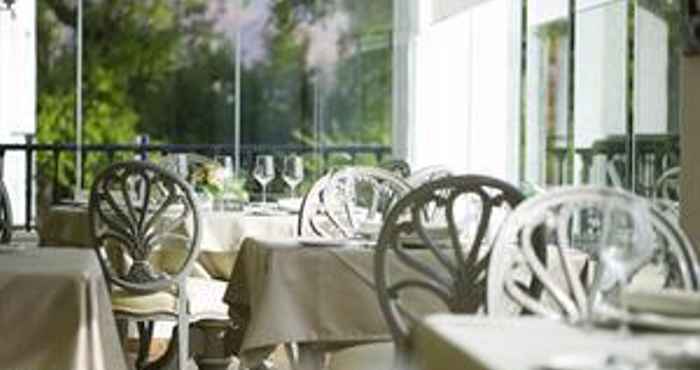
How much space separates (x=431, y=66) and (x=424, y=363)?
5944 millimetres

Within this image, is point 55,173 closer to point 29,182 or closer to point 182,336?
point 29,182

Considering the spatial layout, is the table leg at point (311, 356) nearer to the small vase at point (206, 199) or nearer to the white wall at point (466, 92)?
the small vase at point (206, 199)

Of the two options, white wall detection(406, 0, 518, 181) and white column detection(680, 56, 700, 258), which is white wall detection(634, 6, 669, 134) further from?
white wall detection(406, 0, 518, 181)

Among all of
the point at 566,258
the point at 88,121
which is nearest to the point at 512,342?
the point at 566,258

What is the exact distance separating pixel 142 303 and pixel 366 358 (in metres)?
1.52

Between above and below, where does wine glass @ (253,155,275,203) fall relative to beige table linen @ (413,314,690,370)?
above

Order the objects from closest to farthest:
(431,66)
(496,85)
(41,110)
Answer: (496,85) → (431,66) → (41,110)

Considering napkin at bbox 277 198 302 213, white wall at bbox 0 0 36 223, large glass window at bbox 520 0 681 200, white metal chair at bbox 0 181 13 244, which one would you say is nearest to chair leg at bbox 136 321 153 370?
white metal chair at bbox 0 181 13 244

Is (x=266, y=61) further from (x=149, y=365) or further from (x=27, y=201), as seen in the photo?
(x=149, y=365)

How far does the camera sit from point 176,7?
8789mm

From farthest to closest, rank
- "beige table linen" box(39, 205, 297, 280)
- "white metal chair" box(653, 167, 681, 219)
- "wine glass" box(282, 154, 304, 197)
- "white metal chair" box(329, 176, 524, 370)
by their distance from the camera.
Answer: "wine glass" box(282, 154, 304, 197), "beige table linen" box(39, 205, 297, 280), "white metal chair" box(653, 167, 681, 219), "white metal chair" box(329, 176, 524, 370)

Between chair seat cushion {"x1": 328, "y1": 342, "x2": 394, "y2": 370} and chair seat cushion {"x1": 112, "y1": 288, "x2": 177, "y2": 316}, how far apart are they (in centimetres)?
131

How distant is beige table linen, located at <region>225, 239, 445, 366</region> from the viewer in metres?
3.52

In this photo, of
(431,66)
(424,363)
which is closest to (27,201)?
(431,66)
